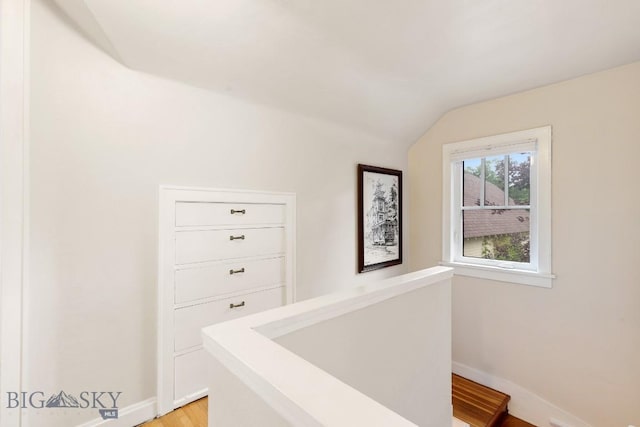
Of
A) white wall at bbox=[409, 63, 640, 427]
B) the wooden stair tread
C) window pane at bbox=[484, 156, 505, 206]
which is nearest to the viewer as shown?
white wall at bbox=[409, 63, 640, 427]

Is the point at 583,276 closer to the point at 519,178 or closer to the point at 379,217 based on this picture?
the point at 519,178

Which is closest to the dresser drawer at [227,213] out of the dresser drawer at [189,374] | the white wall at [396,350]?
the dresser drawer at [189,374]

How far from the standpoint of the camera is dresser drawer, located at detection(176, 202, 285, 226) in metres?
1.75

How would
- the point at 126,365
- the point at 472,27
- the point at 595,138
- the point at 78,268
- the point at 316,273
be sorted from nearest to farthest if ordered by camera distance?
the point at 78,268 → the point at 126,365 → the point at 472,27 → the point at 595,138 → the point at 316,273

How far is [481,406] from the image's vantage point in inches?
92.4

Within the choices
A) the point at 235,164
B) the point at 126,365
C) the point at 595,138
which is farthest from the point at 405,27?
the point at 126,365

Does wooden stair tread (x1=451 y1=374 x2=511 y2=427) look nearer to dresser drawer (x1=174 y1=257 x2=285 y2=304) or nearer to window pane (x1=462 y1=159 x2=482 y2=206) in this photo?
window pane (x1=462 y1=159 x2=482 y2=206)

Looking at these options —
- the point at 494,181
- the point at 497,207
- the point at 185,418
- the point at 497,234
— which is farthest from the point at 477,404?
the point at 185,418

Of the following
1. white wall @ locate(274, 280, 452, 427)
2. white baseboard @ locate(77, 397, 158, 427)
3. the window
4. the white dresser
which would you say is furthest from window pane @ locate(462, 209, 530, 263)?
white baseboard @ locate(77, 397, 158, 427)

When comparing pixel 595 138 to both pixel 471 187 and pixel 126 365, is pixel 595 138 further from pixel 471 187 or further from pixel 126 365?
pixel 126 365

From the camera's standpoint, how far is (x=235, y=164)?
6.45 ft

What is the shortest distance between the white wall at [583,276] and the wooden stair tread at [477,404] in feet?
0.63

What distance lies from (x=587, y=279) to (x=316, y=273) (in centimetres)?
207

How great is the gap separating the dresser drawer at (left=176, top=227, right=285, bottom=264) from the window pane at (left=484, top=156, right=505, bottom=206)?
2.00 meters
